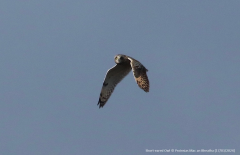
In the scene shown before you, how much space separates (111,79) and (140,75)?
13.7 feet

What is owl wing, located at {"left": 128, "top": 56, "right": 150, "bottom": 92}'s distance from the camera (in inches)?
1200

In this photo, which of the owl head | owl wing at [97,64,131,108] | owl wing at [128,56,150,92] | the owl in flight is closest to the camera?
owl wing at [128,56,150,92]

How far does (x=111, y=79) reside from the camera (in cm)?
3484

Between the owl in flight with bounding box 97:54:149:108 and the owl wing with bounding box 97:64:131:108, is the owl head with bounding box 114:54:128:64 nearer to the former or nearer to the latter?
the owl in flight with bounding box 97:54:149:108

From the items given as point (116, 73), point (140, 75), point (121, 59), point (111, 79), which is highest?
point (121, 59)

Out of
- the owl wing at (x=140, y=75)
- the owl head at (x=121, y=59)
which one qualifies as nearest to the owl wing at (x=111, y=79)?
the owl head at (x=121, y=59)

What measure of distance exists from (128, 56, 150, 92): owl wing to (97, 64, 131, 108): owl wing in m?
2.54

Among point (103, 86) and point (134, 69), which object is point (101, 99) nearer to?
point (103, 86)

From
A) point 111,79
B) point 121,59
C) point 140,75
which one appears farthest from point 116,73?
point 140,75

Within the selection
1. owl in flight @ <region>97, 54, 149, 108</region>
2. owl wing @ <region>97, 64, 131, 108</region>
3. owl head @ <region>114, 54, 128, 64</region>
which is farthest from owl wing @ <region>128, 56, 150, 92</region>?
owl wing @ <region>97, 64, 131, 108</region>

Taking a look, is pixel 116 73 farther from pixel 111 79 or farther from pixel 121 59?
pixel 121 59

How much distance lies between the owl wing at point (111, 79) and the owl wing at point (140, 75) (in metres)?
2.54

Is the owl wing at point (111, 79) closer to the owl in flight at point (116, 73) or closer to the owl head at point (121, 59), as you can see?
the owl in flight at point (116, 73)

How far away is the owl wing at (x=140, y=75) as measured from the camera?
100 ft
